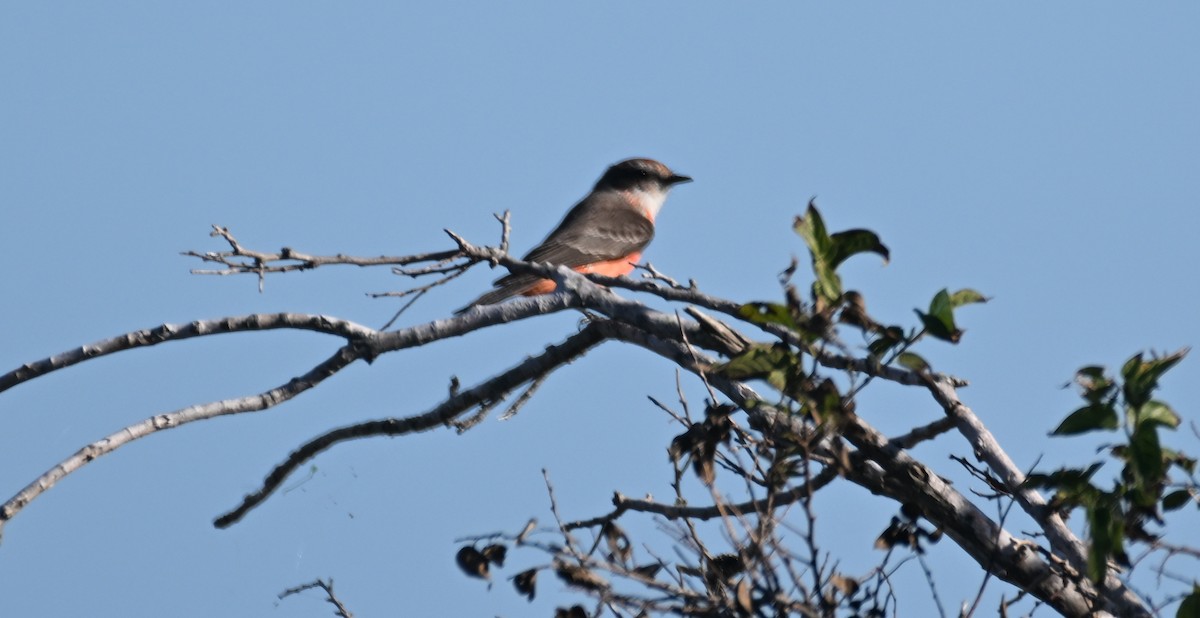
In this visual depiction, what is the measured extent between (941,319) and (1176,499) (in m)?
0.78

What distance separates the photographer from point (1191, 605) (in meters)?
3.24

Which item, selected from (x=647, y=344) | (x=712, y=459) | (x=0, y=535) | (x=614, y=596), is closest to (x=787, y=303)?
(x=712, y=459)

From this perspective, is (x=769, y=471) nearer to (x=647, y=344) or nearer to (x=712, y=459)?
(x=712, y=459)

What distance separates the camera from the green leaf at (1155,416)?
10.2 ft

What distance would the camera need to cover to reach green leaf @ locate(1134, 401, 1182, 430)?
10.2 ft

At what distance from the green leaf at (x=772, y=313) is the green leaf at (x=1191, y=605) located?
116 cm

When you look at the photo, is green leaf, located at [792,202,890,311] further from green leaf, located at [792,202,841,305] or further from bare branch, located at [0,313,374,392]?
bare branch, located at [0,313,374,392]

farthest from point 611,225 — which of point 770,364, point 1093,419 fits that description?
point 1093,419

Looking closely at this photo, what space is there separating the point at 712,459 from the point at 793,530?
275 millimetres

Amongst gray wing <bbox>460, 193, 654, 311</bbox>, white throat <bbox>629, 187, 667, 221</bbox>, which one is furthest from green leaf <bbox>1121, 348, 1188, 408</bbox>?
white throat <bbox>629, 187, 667, 221</bbox>

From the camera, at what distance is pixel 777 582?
10.2 feet

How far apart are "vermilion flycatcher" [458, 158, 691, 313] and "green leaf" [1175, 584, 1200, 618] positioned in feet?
17.1

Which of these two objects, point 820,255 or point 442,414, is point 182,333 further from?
point 820,255

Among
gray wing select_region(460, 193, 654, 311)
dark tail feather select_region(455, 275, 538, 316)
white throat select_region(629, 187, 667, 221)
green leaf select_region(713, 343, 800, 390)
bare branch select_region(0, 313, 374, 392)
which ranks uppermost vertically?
white throat select_region(629, 187, 667, 221)
